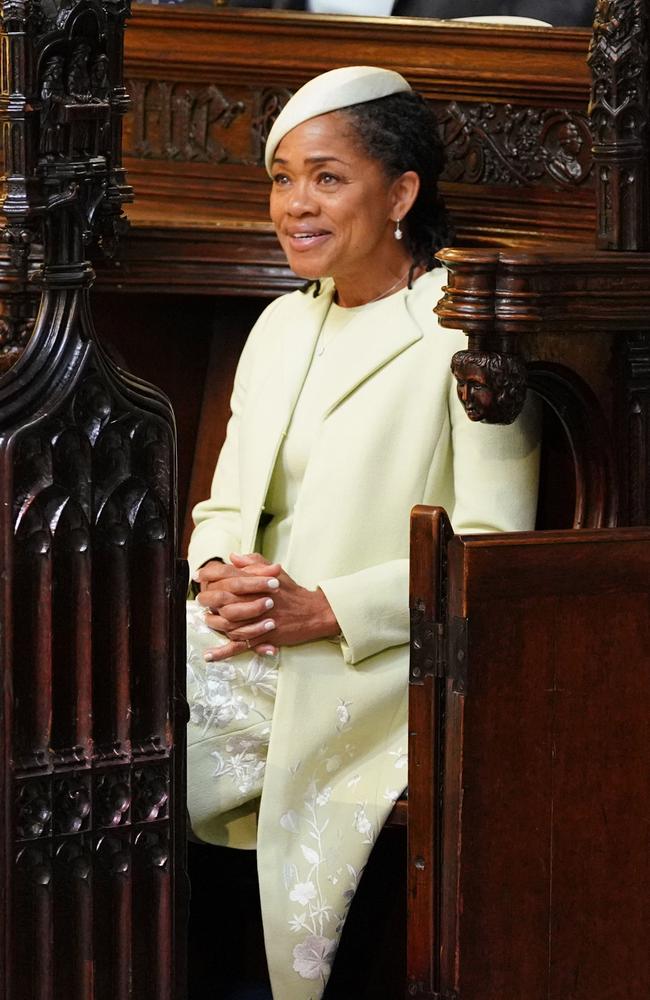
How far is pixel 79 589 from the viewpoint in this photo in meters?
2.21

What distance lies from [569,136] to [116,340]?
0.93 meters

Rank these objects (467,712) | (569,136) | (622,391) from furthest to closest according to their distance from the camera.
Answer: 1. (569,136)
2. (622,391)
3. (467,712)

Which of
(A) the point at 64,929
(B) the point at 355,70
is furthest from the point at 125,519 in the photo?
(B) the point at 355,70

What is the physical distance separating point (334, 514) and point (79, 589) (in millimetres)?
645

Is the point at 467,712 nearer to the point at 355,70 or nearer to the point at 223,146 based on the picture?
the point at 355,70

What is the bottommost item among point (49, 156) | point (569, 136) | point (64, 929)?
point (64, 929)

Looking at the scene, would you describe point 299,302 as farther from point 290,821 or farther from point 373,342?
point 290,821

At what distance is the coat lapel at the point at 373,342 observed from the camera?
280 cm

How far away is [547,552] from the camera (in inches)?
95.3

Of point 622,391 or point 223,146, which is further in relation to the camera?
point 223,146

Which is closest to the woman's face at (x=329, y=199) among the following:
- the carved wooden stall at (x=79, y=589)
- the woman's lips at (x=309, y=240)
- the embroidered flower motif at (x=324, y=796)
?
the woman's lips at (x=309, y=240)

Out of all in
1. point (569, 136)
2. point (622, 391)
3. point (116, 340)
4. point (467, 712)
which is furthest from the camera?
point (116, 340)

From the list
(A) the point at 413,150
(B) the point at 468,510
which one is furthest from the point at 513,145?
(B) the point at 468,510

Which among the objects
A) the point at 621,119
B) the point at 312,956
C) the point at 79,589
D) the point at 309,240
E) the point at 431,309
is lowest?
the point at 312,956
